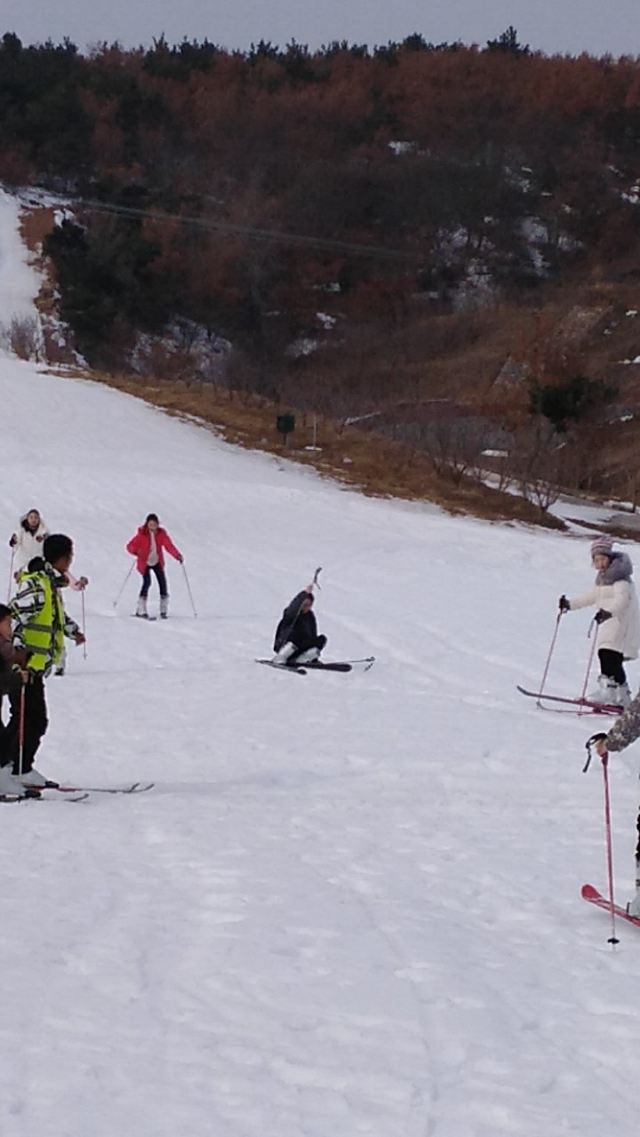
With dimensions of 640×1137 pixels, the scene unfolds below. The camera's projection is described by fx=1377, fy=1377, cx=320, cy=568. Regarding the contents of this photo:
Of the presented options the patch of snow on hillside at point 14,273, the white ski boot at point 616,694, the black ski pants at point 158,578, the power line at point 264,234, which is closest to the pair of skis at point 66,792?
the white ski boot at point 616,694

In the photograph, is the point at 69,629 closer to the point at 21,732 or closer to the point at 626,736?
the point at 21,732

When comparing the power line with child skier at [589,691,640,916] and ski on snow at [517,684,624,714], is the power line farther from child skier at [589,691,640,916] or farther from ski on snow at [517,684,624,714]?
child skier at [589,691,640,916]

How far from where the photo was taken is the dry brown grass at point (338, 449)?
30.8 meters

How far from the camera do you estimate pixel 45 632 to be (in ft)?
27.6

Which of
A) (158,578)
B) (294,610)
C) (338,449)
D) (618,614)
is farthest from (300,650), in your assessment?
(338,449)

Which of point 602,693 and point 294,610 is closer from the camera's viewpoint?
point 602,693

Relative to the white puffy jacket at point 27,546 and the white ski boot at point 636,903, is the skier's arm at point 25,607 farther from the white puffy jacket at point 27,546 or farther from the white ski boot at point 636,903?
the white puffy jacket at point 27,546

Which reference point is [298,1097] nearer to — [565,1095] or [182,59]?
[565,1095]

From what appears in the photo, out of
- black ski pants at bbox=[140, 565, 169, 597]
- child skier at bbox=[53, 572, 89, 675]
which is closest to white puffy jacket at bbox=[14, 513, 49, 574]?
black ski pants at bbox=[140, 565, 169, 597]

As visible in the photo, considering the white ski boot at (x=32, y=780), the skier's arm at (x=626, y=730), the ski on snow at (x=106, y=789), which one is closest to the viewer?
the skier's arm at (x=626, y=730)

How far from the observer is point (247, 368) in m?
52.0

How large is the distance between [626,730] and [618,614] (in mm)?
5618

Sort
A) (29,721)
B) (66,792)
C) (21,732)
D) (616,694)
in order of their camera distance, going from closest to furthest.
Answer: (21,732)
(29,721)
(66,792)
(616,694)

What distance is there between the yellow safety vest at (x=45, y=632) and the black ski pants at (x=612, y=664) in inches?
199
